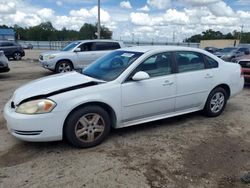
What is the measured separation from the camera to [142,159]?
386 cm

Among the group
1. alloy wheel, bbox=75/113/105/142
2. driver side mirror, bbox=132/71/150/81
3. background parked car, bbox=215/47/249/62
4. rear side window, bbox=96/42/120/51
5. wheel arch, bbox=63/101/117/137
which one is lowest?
alloy wheel, bbox=75/113/105/142

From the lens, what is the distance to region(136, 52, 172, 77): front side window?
4.75 m

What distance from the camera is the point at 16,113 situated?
13.0ft

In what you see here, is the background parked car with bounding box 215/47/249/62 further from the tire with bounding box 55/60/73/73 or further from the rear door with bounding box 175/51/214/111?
the rear door with bounding box 175/51/214/111

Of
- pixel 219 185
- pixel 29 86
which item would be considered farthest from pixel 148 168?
pixel 29 86

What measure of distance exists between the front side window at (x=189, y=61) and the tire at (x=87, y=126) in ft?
5.89

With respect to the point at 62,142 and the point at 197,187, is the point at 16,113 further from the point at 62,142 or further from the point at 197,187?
the point at 197,187

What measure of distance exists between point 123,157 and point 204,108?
2.48 m

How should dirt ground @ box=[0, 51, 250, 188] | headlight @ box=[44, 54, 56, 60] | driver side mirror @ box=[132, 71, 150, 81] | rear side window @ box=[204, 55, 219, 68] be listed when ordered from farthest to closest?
headlight @ box=[44, 54, 56, 60]
rear side window @ box=[204, 55, 219, 68]
driver side mirror @ box=[132, 71, 150, 81]
dirt ground @ box=[0, 51, 250, 188]

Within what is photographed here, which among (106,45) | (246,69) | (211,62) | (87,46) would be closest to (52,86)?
(211,62)

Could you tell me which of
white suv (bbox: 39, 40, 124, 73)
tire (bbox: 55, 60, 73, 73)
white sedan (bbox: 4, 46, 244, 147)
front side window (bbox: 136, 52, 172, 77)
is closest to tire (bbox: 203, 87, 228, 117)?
white sedan (bbox: 4, 46, 244, 147)

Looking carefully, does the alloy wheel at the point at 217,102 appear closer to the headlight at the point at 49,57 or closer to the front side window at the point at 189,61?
the front side window at the point at 189,61

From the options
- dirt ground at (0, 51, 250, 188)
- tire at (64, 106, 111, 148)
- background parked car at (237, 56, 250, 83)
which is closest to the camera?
dirt ground at (0, 51, 250, 188)

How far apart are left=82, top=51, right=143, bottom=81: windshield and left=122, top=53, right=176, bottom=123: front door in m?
0.23
